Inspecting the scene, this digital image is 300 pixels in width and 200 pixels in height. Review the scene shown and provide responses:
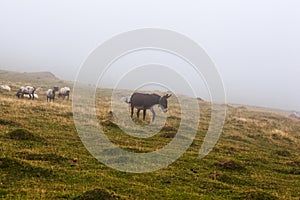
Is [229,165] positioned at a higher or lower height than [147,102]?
lower

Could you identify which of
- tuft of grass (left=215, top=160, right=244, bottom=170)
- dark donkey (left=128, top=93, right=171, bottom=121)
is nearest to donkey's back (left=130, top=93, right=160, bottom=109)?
dark donkey (left=128, top=93, right=171, bottom=121)

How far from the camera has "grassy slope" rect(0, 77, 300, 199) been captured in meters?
12.0

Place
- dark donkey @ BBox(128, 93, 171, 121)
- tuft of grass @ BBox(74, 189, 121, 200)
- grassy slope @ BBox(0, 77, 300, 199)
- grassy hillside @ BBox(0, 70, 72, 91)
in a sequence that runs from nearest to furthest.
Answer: tuft of grass @ BBox(74, 189, 121, 200), grassy slope @ BBox(0, 77, 300, 199), dark donkey @ BBox(128, 93, 171, 121), grassy hillside @ BBox(0, 70, 72, 91)

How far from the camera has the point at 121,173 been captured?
572 inches

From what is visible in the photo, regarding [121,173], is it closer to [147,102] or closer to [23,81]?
[147,102]

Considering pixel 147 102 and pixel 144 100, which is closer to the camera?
pixel 147 102

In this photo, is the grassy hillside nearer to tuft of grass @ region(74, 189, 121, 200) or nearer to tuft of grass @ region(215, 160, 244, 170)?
tuft of grass @ region(215, 160, 244, 170)

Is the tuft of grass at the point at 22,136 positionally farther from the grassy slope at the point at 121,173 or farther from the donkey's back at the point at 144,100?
the donkey's back at the point at 144,100

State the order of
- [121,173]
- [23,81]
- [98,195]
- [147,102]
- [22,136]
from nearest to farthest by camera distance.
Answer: [98,195], [121,173], [22,136], [147,102], [23,81]

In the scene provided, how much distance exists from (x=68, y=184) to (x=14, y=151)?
466cm

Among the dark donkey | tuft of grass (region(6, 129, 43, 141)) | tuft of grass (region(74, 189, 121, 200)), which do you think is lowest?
tuft of grass (region(74, 189, 121, 200))

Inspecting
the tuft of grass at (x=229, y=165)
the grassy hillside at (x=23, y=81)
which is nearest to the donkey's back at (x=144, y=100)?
the tuft of grass at (x=229, y=165)

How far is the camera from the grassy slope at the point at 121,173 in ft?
39.2

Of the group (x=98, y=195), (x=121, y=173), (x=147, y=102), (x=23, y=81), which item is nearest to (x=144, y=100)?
(x=147, y=102)
